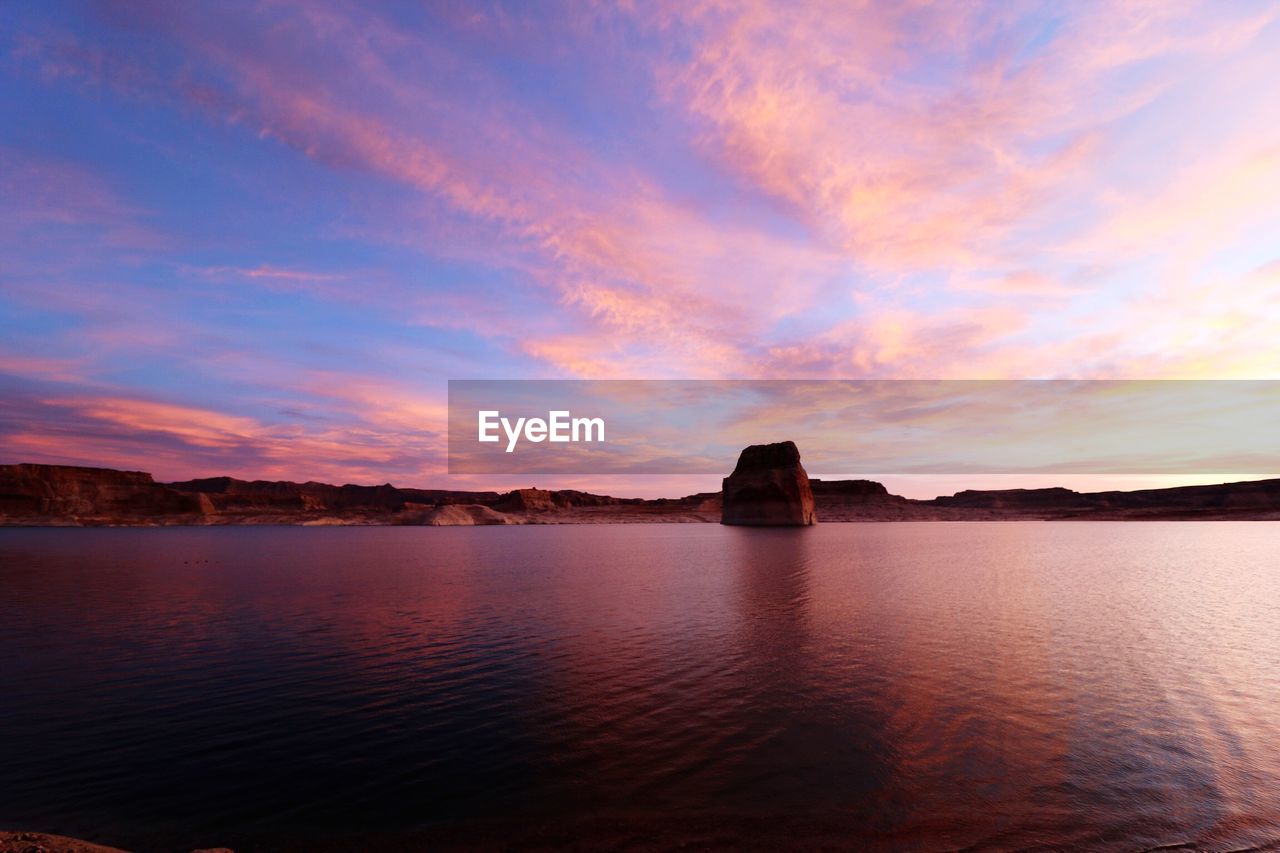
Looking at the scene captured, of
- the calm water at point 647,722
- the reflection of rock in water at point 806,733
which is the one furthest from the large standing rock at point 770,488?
the reflection of rock in water at point 806,733

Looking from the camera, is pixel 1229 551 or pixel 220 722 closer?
pixel 220 722

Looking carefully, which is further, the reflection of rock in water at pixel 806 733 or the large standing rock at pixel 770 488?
the large standing rock at pixel 770 488

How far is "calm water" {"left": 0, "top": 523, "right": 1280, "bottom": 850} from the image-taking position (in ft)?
35.1

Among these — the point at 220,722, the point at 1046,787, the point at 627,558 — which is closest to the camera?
the point at 1046,787

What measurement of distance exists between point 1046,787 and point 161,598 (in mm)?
47509

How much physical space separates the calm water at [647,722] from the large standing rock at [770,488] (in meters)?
130

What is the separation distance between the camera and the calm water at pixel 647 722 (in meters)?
10.7

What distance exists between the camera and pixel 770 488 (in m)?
168

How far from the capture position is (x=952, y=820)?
1059cm

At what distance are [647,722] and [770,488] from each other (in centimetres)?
15696

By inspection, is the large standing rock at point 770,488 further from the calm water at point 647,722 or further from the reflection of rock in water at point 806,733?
the reflection of rock in water at point 806,733

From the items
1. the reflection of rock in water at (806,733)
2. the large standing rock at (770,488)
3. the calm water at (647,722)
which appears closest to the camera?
the calm water at (647,722)

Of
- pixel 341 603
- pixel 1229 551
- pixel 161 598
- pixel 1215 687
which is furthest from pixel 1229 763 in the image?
pixel 1229 551

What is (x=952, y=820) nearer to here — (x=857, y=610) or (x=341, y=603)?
(x=857, y=610)
